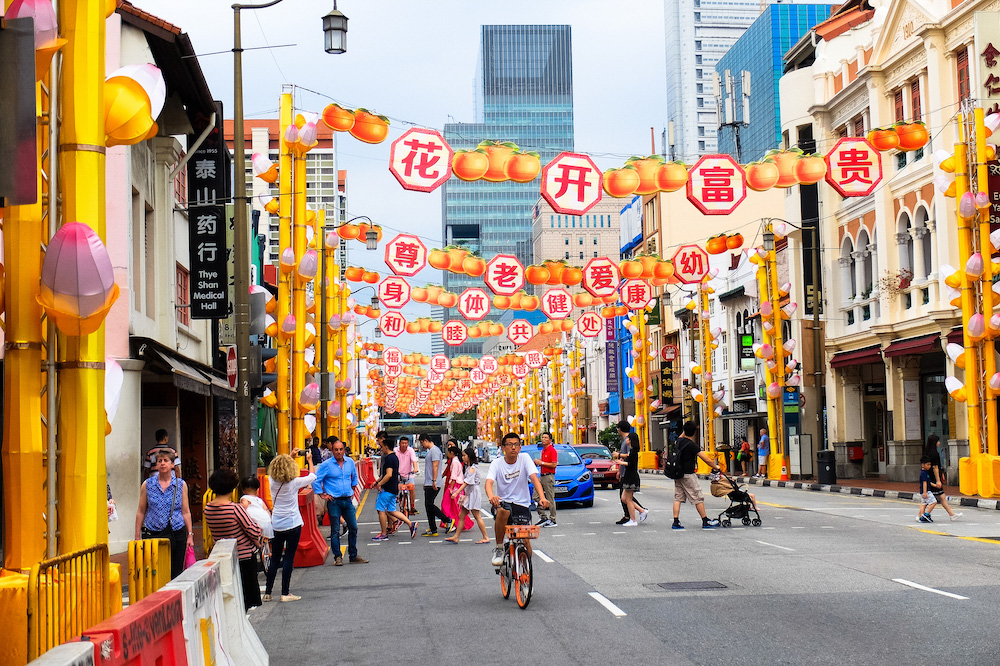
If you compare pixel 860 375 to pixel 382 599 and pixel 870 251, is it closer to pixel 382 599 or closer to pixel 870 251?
pixel 870 251

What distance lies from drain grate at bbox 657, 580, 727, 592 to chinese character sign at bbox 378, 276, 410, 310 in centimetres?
2121

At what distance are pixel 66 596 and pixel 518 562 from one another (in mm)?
5634

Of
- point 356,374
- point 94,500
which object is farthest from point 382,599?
point 356,374

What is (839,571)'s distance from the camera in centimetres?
1370

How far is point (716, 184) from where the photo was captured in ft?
73.2

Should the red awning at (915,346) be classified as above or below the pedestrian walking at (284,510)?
above

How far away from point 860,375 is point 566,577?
3097 centimetres

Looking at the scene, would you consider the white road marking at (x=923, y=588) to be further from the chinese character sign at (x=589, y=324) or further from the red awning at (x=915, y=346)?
the chinese character sign at (x=589, y=324)

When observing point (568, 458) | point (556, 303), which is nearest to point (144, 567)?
point (568, 458)

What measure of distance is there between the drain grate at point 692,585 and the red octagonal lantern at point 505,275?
17.3 m

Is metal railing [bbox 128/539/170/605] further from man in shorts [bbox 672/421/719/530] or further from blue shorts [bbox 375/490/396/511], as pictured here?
man in shorts [bbox 672/421/719/530]

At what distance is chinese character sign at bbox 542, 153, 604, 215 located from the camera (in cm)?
2080

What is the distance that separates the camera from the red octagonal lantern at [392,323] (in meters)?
40.0

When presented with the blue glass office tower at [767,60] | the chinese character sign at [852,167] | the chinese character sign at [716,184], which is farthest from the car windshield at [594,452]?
the blue glass office tower at [767,60]
